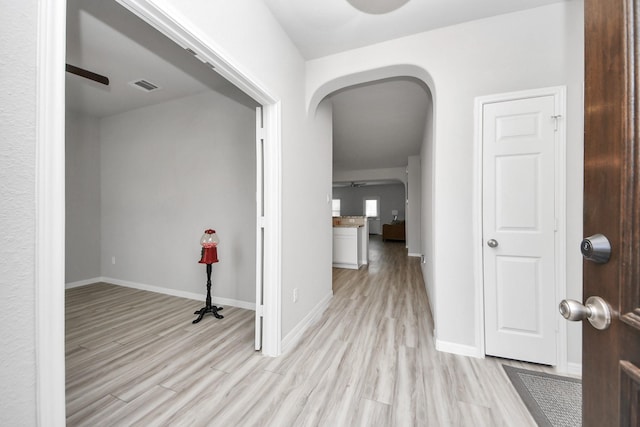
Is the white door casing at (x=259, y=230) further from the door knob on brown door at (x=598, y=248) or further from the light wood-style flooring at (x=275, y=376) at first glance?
the door knob on brown door at (x=598, y=248)

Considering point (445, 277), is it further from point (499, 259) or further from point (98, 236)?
point (98, 236)

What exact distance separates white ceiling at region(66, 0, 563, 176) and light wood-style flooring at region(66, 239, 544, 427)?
253 centimetres

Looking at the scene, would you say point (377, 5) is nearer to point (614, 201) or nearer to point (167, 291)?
point (614, 201)

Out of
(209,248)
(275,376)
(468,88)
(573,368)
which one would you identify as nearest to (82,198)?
(209,248)

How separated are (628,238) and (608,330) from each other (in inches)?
7.5

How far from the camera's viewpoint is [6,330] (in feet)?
2.01

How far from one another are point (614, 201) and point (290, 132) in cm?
204

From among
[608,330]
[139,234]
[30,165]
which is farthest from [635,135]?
[139,234]

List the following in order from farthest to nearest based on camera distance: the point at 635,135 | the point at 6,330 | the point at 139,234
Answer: the point at 139,234 → the point at 6,330 → the point at 635,135

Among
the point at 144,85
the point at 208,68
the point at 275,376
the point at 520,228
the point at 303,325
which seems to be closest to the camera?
the point at 275,376

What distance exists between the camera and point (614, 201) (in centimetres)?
46

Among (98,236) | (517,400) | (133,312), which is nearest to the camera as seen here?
(517,400)

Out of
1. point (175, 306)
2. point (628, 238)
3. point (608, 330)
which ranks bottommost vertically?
point (175, 306)

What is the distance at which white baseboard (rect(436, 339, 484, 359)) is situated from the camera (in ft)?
6.32
